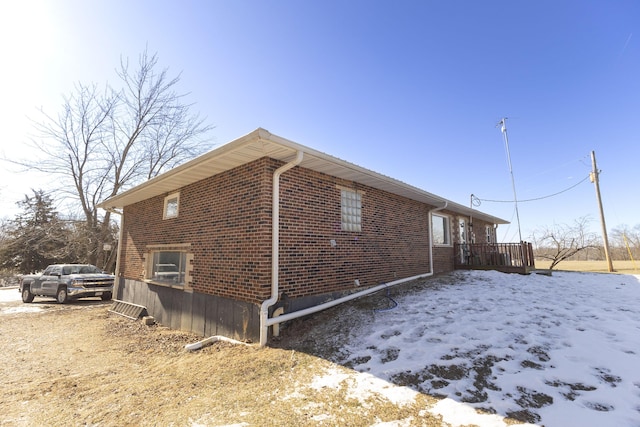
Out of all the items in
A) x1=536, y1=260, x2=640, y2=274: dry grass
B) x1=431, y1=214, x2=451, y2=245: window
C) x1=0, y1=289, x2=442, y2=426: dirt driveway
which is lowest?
x1=0, y1=289, x2=442, y2=426: dirt driveway

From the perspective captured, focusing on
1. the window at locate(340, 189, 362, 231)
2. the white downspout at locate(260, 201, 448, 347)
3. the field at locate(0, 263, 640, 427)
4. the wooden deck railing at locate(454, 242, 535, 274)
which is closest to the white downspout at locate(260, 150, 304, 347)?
the white downspout at locate(260, 201, 448, 347)

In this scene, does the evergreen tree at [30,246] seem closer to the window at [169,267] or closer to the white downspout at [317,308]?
the window at [169,267]

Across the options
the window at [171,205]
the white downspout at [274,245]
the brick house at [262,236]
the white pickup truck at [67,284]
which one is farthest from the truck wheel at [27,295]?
the white downspout at [274,245]

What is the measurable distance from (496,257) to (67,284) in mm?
17913

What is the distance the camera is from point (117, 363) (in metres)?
5.35

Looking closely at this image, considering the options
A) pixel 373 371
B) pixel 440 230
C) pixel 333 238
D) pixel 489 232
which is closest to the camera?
pixel 373 371

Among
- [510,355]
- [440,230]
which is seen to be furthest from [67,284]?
[440,230]

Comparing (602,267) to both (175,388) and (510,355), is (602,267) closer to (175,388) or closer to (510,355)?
(510,355)

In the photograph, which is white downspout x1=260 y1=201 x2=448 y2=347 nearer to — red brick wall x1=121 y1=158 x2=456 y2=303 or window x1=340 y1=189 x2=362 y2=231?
red brick wall x1=121 y1=158 x2=456 y2=303

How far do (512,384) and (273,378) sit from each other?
9.68ft

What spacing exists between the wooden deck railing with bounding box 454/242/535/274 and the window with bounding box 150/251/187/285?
34.5 ft

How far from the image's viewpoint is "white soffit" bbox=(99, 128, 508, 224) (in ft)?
16.1

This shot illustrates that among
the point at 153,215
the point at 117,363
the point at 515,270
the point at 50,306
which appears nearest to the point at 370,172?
the point at 117,363

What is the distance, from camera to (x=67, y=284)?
1213 cm
